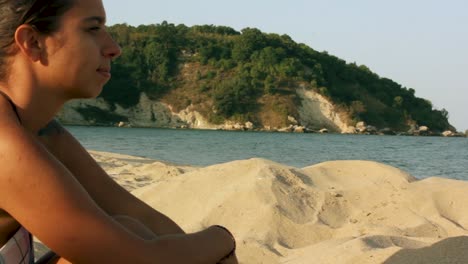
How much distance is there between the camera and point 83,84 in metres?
1.41

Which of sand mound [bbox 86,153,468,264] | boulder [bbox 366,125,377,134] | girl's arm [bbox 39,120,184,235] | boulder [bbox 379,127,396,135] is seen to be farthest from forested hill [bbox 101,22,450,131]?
girl's arm [bbox 39,120,184,235]

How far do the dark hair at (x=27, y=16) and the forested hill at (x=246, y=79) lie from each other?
61132 mm

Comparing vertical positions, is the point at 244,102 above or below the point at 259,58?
below

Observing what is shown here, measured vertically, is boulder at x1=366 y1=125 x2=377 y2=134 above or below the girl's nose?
below

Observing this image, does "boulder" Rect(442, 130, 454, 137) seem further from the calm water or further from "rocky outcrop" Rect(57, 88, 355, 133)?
the calm water

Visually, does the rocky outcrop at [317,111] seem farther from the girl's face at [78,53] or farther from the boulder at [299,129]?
the girl's face at [78,53]

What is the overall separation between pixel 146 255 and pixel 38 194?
28 cm

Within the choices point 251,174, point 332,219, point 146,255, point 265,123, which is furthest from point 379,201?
point 265,123

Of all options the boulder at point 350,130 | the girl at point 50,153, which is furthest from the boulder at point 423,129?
the girl at point 50,153

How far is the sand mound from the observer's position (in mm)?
3486

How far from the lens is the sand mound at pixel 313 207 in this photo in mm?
3486

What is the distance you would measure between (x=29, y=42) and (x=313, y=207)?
3.46 metres

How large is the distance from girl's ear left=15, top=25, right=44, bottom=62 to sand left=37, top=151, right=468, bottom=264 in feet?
6.10

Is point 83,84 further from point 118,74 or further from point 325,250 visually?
point 118,74
